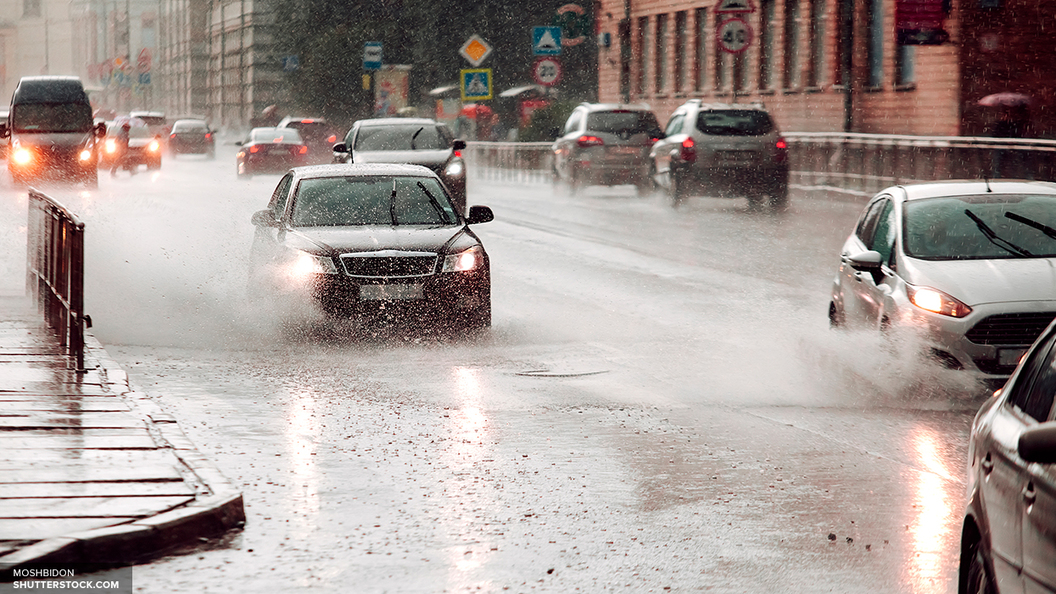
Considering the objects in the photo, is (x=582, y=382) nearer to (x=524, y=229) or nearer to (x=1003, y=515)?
(x=1003, y=515)

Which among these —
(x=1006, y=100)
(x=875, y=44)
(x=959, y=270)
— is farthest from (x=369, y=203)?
(x=875, y=44)

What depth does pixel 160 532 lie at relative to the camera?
20.5 feet

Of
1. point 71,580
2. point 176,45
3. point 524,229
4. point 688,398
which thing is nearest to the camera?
point 71,580

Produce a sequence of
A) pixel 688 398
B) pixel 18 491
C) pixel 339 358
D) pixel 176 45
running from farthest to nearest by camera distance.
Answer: pixel 176 45 < pixel 339 358 < pixel 688 398 < pixel 18 491

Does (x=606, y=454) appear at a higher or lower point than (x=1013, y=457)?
lower

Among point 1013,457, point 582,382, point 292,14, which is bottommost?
point 582,382

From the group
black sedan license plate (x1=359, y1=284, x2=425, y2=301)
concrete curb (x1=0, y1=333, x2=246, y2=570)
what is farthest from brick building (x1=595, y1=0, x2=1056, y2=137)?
concrete curb (x1=0, y1=333, x2=246, y2=570)

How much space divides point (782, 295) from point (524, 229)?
9525mm

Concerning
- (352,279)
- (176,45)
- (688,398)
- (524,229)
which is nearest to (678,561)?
(688,398)

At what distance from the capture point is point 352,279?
12.7 metres

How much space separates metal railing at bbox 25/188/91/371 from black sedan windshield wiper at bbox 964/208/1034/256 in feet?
18.1

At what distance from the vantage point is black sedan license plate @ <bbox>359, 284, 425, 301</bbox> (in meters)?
12.7

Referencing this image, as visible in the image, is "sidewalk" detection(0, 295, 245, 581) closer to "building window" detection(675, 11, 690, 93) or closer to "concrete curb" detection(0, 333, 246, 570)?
"concrete curb" detection(0, 333, 246, 570)

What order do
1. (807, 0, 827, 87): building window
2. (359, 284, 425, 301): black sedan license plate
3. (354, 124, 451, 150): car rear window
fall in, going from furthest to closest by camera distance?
1. (807, 0, 827, 87): building window
2. (354, 124, 451, 150): car rear window
3. (359, 284, 425, 301): black sedan license plate
